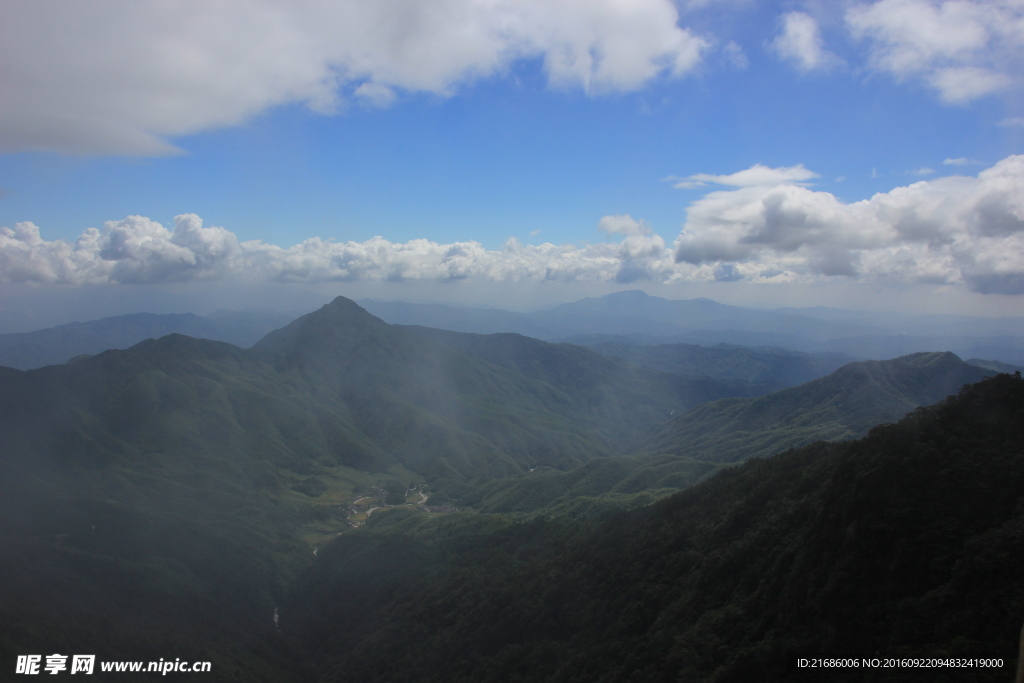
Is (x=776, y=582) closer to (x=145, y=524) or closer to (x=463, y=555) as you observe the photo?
(x=463, y=555)

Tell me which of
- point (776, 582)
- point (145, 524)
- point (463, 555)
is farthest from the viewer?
point (463, 555)

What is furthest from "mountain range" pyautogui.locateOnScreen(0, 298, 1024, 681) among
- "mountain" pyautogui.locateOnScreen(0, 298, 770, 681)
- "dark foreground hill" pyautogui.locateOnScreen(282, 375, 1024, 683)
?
"mountain" pyautogui.locateOnScreen(0, 298, 770, 681)

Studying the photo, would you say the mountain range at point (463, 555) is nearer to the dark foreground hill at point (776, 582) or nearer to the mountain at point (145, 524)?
the dark foreground hill at point (776, 582)

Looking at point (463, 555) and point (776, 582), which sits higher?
point (776, 582)

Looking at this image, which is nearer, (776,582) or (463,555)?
(776,582)

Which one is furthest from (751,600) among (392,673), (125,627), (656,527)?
(125,627)

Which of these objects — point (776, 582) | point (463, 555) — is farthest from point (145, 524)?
point (776, 582)

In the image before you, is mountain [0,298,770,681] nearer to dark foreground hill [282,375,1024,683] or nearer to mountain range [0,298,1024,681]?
mountain range [0,298,1024,681]

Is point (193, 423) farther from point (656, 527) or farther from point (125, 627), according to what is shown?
point (656, 527)
